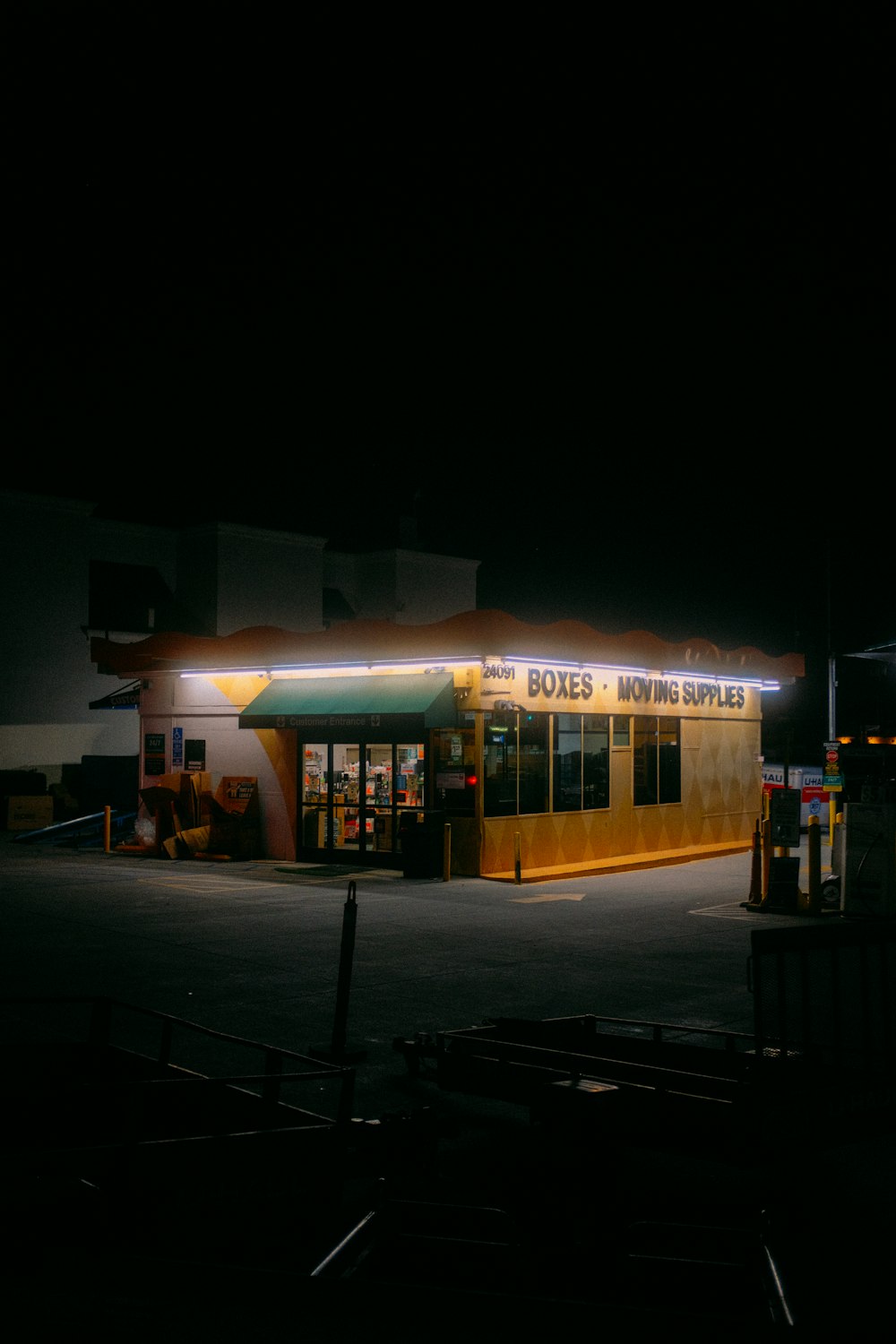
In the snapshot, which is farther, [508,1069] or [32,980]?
[32,980]

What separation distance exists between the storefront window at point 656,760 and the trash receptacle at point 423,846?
17.9 ft

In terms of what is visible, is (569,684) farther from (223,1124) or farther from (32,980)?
(223,1124)

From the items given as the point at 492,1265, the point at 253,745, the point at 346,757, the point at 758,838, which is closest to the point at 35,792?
the point at 253,745

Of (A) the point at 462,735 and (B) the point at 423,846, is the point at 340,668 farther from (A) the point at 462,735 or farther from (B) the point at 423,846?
(B) the point at 423,846

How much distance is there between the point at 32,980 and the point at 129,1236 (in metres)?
7.75

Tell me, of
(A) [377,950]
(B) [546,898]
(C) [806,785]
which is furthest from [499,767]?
(C) [806,785]

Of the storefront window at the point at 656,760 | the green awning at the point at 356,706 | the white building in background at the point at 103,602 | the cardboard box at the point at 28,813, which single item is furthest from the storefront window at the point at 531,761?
the cardboard box at the point at 28,813

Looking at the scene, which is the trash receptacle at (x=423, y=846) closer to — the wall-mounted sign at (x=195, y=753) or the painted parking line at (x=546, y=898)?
the painted parking line at (x=546, y=898)

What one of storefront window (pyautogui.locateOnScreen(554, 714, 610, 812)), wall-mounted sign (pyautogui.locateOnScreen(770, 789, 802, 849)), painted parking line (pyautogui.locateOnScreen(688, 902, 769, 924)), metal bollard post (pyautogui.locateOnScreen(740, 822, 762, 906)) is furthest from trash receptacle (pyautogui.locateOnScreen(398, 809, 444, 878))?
wall-mounted sign (pyautogui.locateOnScreen(770, 789, 802, 849))

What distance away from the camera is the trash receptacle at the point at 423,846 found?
67.4 feet

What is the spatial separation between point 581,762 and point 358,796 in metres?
4.38

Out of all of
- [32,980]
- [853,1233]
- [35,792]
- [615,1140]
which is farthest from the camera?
[35,792]

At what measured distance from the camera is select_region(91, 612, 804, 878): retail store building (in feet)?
68.0

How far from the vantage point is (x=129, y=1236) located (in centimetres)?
454
